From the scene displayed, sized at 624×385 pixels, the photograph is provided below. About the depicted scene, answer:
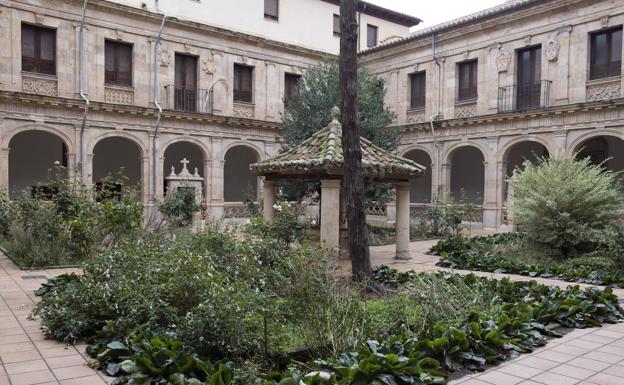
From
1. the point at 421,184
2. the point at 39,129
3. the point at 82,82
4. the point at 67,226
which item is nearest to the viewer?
the point at 67,226

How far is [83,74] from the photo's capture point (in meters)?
18.2

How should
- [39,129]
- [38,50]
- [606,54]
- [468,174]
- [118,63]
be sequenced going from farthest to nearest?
[468,174] → [118,63] → [38,50] → [39,129] → [606,54]

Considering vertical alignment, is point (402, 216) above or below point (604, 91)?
below

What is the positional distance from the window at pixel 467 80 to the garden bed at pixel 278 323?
50.8 ft

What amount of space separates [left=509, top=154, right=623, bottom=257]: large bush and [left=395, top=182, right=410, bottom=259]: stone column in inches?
107

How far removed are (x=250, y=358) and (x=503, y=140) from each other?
17.1m

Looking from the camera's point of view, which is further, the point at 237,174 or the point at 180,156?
the point at 237,174

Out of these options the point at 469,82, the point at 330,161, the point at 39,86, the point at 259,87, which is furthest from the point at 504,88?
the point at 39,86

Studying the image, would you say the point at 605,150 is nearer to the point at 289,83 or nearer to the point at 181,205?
the point at 289,83

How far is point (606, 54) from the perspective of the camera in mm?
16906

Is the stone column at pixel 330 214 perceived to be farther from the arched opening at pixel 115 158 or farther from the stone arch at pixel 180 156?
the stone arch at pixel 180 156

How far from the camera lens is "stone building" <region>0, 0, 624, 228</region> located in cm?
1706

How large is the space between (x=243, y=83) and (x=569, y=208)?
Answer: 14.9 meters

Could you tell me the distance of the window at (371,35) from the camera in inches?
1044
